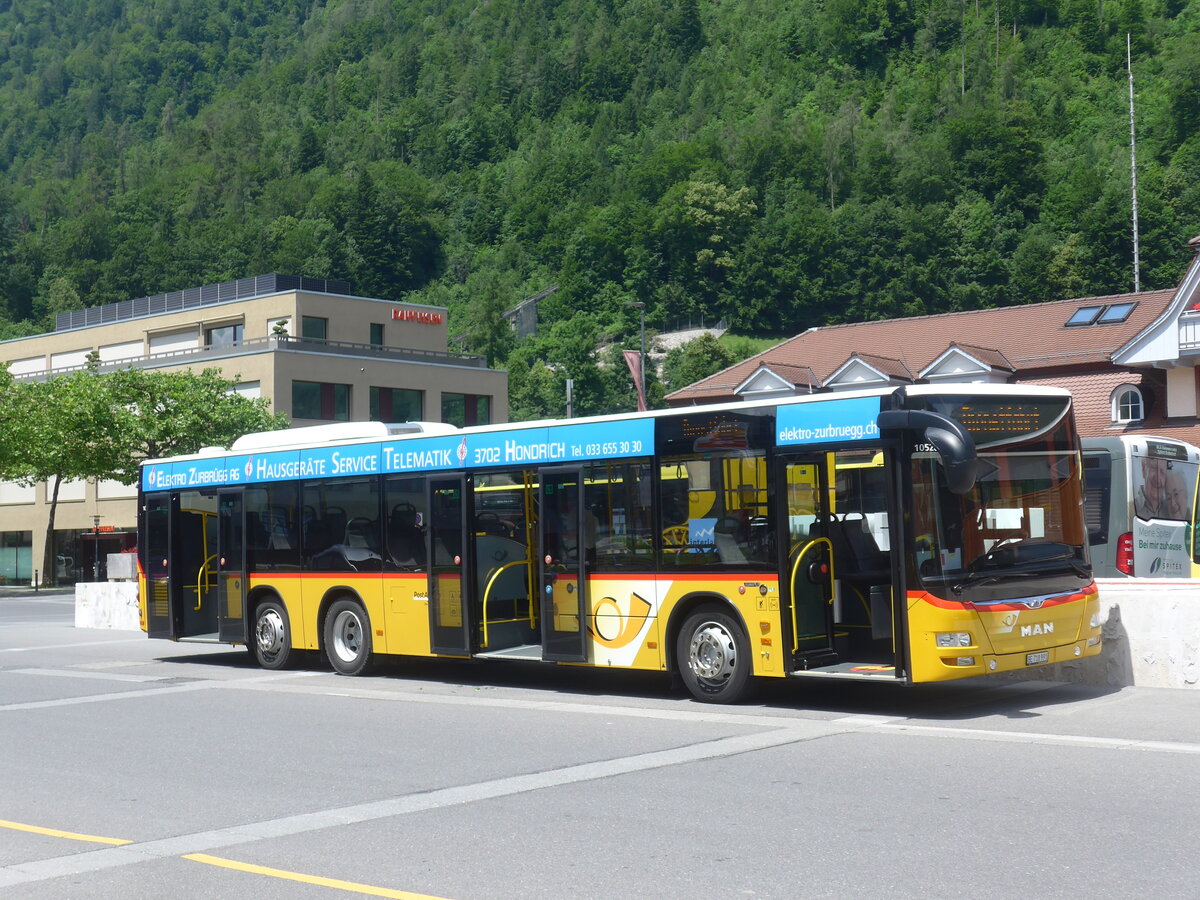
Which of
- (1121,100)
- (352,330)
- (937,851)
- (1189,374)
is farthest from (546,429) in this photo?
(1121,100)

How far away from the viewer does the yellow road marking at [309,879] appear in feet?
21.0

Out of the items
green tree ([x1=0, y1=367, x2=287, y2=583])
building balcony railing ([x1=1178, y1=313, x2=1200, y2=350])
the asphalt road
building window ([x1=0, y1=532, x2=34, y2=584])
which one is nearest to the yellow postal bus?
the asphalt road

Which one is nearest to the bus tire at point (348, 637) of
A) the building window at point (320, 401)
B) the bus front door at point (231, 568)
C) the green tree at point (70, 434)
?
the bus front door at point (231, 568)

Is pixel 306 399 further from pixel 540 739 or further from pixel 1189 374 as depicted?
pixel 540 739

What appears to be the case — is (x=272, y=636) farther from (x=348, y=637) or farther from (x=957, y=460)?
(x=957, y=460)

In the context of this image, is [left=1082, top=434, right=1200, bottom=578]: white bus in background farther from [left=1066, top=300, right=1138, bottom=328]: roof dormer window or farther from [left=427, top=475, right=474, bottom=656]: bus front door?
[left=1066, top=300, right=1138, bottom=328]: roof dormer window

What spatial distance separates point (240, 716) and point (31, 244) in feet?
497

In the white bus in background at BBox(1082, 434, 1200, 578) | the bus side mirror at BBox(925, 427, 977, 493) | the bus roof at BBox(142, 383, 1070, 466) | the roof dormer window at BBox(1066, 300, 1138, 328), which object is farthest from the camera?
the roof dormer window at BBox(1066, 300, 1138, 328)

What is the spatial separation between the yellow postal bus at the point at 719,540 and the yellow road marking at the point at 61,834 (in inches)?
243

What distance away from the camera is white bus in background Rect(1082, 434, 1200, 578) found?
20031 mm

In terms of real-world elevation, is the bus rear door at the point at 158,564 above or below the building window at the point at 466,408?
below

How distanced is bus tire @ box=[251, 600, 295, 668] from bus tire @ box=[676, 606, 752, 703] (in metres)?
6.40

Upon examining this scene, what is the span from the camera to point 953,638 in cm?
1143

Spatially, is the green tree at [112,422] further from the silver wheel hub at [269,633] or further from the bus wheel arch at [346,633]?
the bus wheel arch at [346,633]
